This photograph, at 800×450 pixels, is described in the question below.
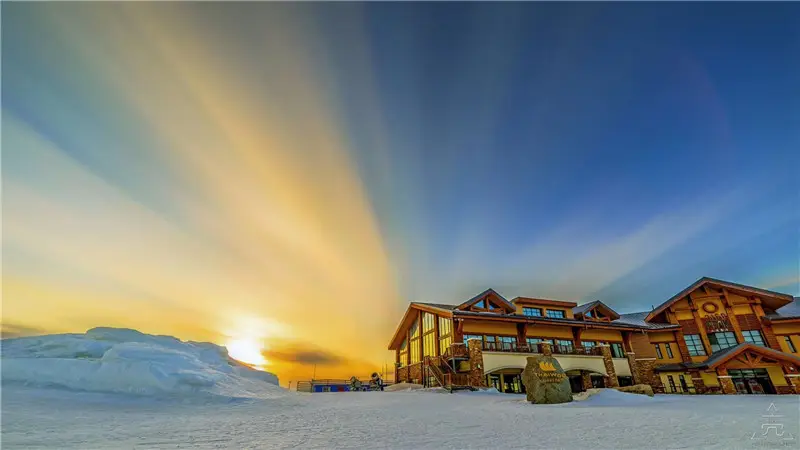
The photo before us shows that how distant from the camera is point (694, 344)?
30.8 metres

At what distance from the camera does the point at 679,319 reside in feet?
106

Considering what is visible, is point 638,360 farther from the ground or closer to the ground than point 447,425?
farther from the ground

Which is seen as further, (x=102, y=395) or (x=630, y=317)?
(x=630, y=317)

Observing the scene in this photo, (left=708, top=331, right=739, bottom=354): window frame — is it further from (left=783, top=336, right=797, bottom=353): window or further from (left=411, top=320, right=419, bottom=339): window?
(left=411, top=320, right=419, bottom=339): window

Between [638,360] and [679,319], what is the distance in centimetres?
607

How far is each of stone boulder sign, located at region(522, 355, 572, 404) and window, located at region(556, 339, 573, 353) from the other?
1488 cm

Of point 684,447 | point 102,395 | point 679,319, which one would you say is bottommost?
point 684,447

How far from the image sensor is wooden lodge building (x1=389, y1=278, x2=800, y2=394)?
25672 millimetres

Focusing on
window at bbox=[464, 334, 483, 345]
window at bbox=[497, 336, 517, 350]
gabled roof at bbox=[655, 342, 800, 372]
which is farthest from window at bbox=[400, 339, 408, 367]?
gabled roof at bbox=[655, 342, 800, 372]

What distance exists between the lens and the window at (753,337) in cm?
2866

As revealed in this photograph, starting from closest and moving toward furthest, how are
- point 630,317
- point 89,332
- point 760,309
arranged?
point 89,332 → point 760,309 → point 630,317

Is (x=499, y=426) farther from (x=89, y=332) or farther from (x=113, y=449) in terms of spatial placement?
(x=89, y=332)

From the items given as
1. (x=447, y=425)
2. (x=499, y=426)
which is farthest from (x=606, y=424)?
(x=447, y=425)

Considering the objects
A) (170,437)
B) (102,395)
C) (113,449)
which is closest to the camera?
(113,449)
